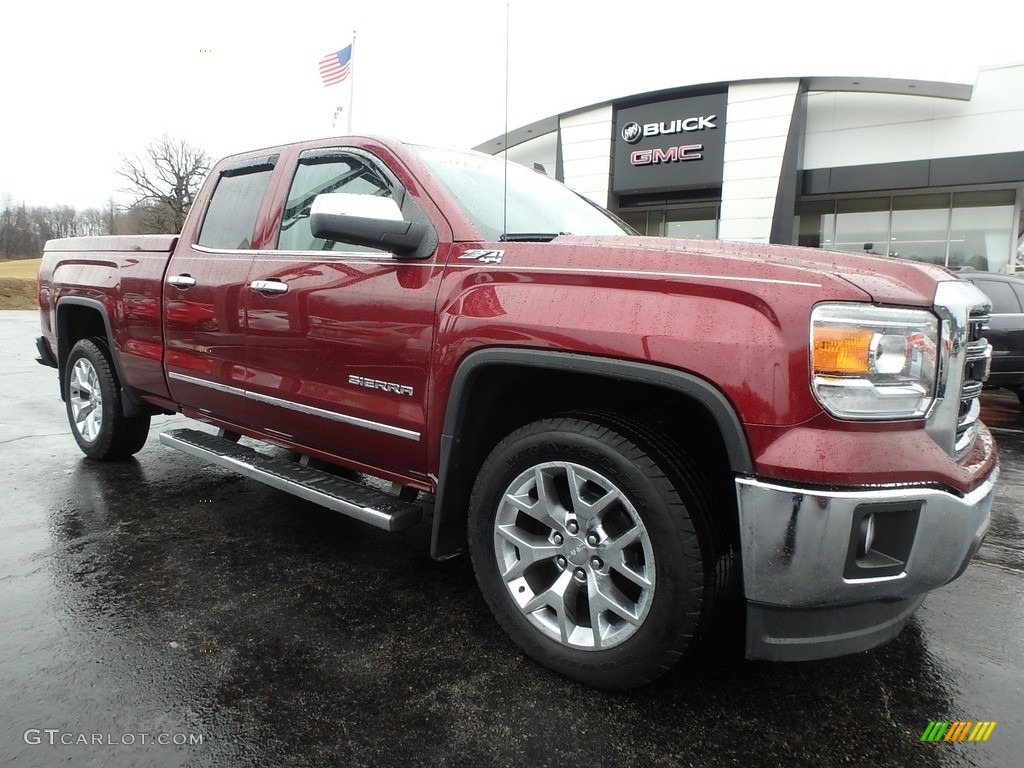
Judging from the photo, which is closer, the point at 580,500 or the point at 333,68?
the point at 580,500

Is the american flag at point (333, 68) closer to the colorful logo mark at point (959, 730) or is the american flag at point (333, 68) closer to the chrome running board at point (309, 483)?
the chrome running board at point (309, 483)

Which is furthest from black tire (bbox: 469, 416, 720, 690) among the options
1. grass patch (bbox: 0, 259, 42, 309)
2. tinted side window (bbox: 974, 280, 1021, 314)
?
grass patch (bbox: 0, 259, 42, 309)

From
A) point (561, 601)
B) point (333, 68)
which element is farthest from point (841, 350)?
point (333, 68)

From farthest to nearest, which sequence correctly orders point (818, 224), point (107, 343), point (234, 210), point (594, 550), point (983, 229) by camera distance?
point (818, 224) → point (983, 229) → point (107, 343) → point (234, 210) → point (594, 550)

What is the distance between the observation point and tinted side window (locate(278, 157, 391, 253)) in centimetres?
301

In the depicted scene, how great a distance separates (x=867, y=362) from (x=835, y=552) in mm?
522

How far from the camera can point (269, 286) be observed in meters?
3.20

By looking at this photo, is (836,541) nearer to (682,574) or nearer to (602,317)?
(682,574)

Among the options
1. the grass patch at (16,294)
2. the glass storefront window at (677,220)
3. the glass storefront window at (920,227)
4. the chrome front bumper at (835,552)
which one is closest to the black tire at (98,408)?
the chrome front bumper at (835,552)

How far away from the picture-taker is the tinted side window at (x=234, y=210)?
358cm

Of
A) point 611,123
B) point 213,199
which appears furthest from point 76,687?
point 611,123

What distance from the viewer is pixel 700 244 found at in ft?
7.37

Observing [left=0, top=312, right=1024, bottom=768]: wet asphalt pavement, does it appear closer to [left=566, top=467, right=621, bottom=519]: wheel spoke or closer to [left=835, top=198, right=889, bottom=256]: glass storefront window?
[left=566, top=467, right=621, bottom=519]: wheel spoke

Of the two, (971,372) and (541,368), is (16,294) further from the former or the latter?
(971,372)
